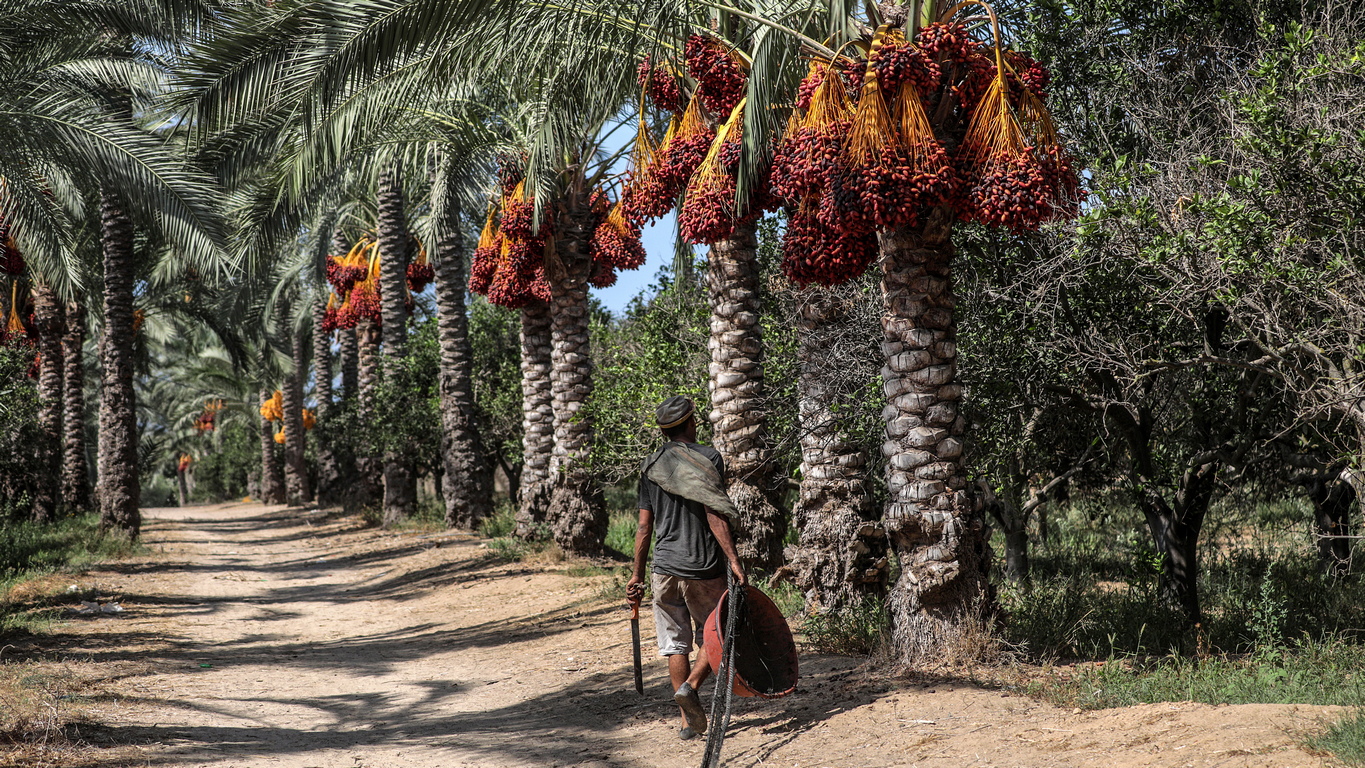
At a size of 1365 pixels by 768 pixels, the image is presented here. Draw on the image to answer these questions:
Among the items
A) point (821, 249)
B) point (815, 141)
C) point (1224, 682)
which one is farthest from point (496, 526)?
point (1224, 682)

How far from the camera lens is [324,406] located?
27438 millimetres

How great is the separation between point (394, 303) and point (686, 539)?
15.2 metres

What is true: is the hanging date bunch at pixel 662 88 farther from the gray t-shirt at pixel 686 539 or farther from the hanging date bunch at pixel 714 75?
the gray t-shirt at pixel 686 539

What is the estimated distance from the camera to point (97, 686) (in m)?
7.25

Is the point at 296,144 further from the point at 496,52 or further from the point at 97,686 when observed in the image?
the point at 97,686

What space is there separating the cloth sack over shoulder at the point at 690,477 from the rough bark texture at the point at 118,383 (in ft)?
44.9

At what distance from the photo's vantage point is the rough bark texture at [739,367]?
9.30 metres

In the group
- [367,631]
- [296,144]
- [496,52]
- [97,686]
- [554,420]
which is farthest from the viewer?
[554,420]

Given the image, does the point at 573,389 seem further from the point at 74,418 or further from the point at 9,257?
the point at 74,418

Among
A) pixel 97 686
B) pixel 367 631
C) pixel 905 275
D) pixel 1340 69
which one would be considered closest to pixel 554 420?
pixel 367 631

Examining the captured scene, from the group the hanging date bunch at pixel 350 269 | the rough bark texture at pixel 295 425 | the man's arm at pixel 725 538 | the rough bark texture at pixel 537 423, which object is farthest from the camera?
the rough bark texture at pixel 295 425

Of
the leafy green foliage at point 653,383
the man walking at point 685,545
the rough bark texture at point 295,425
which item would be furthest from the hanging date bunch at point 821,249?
the rough bark texture at point 295,425

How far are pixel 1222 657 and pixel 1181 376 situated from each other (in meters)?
2.60

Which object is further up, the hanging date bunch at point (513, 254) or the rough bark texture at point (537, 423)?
the hanging date bunch at point (513, 254)
